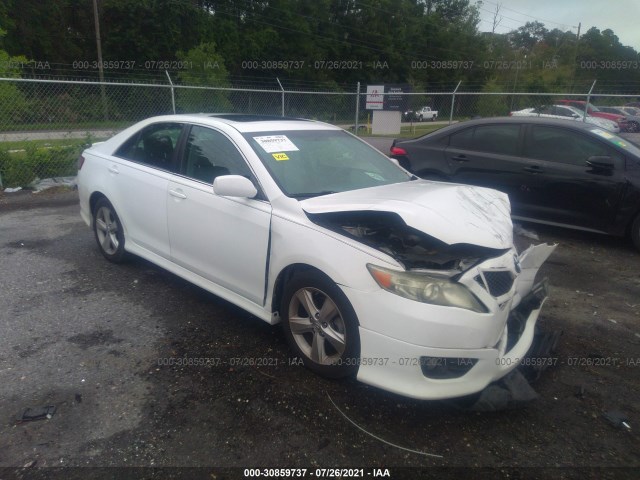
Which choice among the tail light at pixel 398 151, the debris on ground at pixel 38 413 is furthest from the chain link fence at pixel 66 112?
the debris on ground at pixel 38 413

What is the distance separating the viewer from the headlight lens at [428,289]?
260cm

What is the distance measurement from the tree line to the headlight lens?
22.6 metres

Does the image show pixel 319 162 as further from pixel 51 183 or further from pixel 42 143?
pixel 42 143

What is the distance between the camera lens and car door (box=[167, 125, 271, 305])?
335 cm

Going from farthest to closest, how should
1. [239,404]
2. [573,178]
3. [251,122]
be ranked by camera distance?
[573,178] → [251,122] → [239,404]

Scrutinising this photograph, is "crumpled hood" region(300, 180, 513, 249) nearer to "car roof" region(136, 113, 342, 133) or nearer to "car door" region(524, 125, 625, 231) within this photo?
"car roof" region(136, 113, 342, 133)

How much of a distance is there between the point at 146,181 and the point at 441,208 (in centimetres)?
264

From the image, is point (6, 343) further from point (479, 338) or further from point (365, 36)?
point (365, 36)

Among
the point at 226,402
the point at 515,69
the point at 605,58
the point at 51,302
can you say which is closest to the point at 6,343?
the point at 51,302

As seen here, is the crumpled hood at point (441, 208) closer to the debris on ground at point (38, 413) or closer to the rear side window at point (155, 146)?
the rear side window at point (155, 146)

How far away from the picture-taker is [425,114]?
82.1 feet

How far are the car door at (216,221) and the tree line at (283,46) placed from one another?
20725 millimetres

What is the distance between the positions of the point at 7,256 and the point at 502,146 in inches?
243

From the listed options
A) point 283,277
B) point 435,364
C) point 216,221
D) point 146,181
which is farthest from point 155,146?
point 435,364
